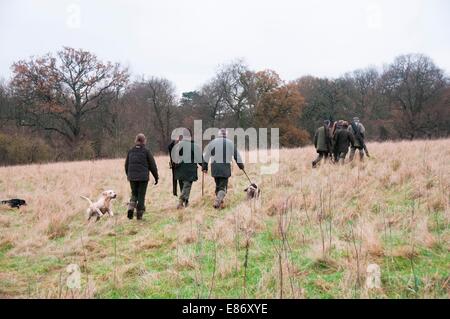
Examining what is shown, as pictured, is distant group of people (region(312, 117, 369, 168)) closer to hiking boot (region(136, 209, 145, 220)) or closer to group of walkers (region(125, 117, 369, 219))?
group of walkers (region(125, 117, 369, 219))

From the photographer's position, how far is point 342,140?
502 inches

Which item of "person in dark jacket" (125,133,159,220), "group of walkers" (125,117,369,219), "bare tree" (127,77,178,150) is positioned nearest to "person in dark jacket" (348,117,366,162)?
"group of walkers" (125,117,369,219)

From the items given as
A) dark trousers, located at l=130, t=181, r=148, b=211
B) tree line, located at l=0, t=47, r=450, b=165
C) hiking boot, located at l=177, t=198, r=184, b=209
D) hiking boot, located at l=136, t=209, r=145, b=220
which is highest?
tree line, located at l=0, t=47, r=450, b=165

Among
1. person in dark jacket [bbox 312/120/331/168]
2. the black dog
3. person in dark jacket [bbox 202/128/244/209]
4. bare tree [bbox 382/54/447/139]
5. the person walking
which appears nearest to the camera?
person in dark jacket [bbox 202/128/244/209]

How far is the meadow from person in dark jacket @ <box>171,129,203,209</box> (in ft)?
1.54

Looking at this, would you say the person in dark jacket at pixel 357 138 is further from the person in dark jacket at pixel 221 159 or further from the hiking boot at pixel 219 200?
the hiking boot at pixel 219 200

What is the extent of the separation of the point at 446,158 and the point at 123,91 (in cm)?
3691

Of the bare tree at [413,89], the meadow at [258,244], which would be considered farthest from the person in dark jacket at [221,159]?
the bare tree at [413,89]

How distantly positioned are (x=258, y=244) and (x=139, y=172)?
399 cm

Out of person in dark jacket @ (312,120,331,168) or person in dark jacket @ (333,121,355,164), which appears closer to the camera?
person in dark jacket @ (333,121,355,164)

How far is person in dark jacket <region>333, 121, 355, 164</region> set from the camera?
12641mm
